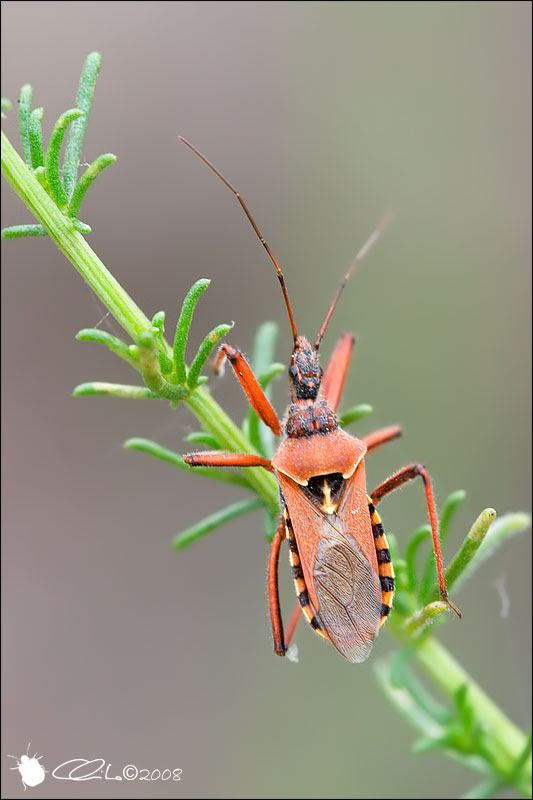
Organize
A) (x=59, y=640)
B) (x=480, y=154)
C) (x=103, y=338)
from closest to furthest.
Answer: (x=103, y=338) → (x=59, y=640) → (x=480, y=154)

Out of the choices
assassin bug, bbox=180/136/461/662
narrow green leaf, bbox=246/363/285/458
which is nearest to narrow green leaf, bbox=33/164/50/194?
assassin bug, bbox=180/136/461/662

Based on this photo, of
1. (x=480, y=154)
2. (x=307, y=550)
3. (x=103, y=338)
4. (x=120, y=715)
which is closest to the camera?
(x=103, y=338)

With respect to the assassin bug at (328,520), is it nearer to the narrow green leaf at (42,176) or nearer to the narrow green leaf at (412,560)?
the narrow green leaf at (412,560)

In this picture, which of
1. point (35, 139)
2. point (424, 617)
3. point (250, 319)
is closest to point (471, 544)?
point (424, 617)

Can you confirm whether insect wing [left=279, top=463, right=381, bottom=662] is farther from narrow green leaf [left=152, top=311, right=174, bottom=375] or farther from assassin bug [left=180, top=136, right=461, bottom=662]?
narrow green leaf [left=152, top=311, right=174, bottom=375]

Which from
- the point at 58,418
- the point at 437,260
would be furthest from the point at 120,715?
the point at 437,260

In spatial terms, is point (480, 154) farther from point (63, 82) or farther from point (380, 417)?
point (63, 82)
